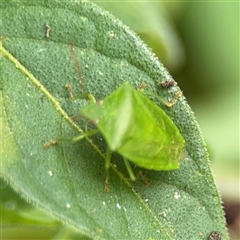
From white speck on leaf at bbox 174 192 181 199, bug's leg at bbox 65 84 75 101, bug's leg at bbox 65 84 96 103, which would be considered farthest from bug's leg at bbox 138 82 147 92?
white speck on leaf at bbox 174 192 181 199

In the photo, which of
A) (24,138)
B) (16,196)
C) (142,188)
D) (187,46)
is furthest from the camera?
(187,46)

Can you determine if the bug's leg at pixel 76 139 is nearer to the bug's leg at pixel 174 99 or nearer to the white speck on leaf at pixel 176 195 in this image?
the bug's leg at pixel 174 99

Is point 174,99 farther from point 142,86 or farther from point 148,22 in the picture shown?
point 148,22

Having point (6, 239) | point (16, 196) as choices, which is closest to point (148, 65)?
point (16, 196)

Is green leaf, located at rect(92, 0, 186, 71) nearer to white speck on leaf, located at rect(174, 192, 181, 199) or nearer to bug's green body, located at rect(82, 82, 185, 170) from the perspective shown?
bug's green body, located at rect(82, 82, 185, 170)

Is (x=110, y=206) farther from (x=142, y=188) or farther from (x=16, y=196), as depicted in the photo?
(x=16, y=196)

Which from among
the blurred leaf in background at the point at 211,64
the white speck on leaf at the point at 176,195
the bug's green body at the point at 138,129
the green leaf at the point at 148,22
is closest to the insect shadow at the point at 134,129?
the bug's green body at the point at 138,129

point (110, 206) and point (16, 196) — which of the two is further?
point (16, 196)

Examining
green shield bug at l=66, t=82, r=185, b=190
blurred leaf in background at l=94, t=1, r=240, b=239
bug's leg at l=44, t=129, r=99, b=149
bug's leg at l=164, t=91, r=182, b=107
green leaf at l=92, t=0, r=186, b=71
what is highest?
blurred leaf in background at l=94, t=1, r=240, b=239
